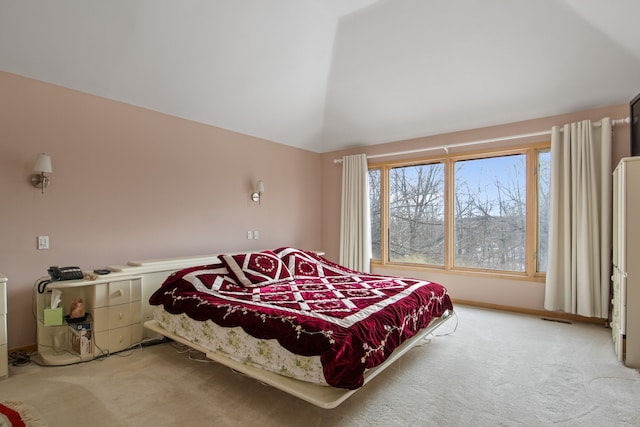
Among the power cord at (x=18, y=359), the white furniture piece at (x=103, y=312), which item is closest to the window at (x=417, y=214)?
the white furniture piece at (x=103, y=312)

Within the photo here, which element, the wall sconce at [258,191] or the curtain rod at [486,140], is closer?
the curtain rod at [486,140]

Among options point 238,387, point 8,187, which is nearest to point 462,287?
point 238,387

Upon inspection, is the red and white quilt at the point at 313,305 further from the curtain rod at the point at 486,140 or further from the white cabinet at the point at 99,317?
the curtain rod at the point at 486,140

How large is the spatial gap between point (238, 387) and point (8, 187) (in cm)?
248

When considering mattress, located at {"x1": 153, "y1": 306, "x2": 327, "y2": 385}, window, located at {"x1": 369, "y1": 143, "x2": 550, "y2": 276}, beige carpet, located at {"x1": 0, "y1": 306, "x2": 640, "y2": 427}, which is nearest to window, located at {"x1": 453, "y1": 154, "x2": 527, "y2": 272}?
window, located at {"x1": 369, "y1": 143, "x2": 550, "y2": 276}

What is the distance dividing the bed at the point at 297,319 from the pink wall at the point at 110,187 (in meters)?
0.87

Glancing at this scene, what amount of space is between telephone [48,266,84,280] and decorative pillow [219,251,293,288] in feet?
3.82

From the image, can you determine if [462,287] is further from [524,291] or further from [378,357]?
[378,357]

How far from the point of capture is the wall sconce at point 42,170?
2725 mm

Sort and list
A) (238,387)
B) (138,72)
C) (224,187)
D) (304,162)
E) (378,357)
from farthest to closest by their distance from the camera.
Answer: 1. (304,162)
2. (224,187)
3. (138,72)
4. (238,387)
5. (378,357)

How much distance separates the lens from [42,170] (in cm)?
272

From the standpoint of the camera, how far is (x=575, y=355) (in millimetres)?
2822

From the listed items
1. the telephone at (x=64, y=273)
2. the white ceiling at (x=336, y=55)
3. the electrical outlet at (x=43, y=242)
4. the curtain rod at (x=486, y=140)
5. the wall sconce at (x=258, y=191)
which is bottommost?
the telephone at (x=64, y=273)

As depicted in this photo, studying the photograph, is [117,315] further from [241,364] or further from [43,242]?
[241,364]
